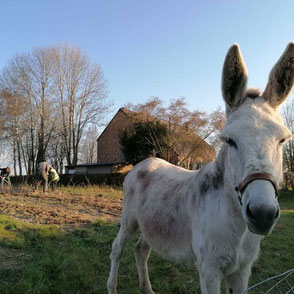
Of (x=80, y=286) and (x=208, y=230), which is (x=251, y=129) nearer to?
(x=208, y=230)

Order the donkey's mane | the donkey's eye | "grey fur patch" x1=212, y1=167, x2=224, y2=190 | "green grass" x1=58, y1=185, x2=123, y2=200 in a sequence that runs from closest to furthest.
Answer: the donkey's eye < the donkey's mane < "grey fur patch" x1=212, y1=167, x2=224, y2=190 < "green grass" x1=58, y1=185, x2=123, y2=200

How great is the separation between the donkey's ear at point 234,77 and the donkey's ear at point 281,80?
21 cm

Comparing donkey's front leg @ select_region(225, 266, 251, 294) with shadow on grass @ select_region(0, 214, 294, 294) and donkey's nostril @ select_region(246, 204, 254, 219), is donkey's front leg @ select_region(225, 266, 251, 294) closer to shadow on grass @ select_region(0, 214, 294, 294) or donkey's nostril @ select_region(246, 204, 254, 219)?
donkey's nostril @ select_region(246, 204, 254, 219)

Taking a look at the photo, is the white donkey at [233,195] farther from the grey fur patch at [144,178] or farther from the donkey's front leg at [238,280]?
the grey fur patch at [144,178]

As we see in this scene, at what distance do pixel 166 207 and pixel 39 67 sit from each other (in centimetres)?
3563

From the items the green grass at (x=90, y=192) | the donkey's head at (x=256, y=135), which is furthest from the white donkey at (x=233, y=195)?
the green grass at (x=90, y=192)

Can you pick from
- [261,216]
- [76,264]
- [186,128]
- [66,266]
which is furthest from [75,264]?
[186,128]

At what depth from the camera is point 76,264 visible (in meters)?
4.68

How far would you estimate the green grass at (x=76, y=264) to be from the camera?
404 centimetres

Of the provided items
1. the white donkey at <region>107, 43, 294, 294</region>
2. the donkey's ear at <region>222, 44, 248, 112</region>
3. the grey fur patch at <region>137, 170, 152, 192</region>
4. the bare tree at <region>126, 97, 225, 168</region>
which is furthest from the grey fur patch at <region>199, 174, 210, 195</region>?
the bare tree at <region>126, 97, 225, 168</region>

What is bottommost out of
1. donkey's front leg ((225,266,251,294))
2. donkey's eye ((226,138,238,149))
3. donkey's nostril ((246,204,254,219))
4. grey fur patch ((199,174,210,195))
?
donkey's front leg ((225,266,251,294))

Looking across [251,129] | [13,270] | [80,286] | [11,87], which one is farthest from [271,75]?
→ [11,87]

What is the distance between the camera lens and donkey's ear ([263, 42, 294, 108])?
216 cm

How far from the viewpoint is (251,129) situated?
193 cm
